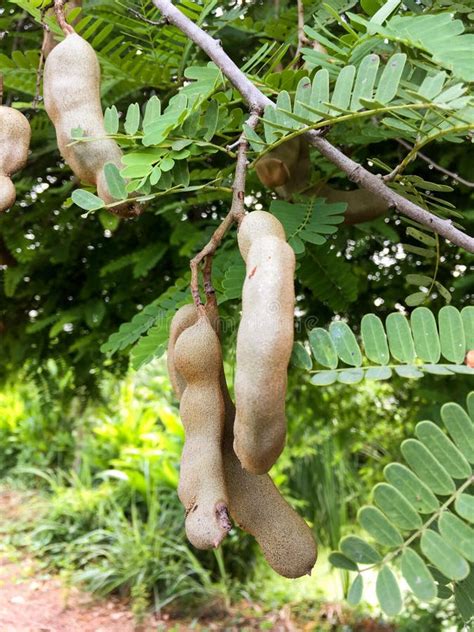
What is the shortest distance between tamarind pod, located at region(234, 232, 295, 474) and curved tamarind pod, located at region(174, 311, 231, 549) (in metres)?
0.07

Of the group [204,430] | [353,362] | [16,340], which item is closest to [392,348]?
[353,362]

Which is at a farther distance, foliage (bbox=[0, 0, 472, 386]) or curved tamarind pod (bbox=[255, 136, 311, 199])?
curved tamarind pod (bbox=[255, 136, 311, 199])

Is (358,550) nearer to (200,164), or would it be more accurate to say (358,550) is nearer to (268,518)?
(268,518)

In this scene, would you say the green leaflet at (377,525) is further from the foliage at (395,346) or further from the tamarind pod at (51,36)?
the tamarind pod at (51,36)

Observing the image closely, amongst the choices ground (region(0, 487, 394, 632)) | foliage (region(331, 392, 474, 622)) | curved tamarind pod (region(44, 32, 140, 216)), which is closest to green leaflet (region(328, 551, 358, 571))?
foliage (region(331, 392, 474, 622))

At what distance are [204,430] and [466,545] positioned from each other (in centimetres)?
20

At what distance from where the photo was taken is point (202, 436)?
1.79 feet

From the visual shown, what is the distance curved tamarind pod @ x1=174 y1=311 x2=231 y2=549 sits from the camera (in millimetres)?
506

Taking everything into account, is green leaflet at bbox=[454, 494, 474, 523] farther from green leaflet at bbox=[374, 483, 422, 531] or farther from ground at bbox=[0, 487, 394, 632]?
ground at bbox=[0, 487, 394, 632]

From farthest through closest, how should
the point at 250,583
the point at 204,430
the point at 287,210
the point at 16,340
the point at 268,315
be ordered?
the point at 250,583
the point at 16,340
the point at 287,210
the point at 204,430
the point at 268,315

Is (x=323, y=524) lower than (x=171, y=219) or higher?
lower

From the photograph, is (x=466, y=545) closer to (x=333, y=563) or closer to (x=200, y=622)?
(x=333, y=563)

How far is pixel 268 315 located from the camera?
0.43 m

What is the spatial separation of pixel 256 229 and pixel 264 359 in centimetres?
11
